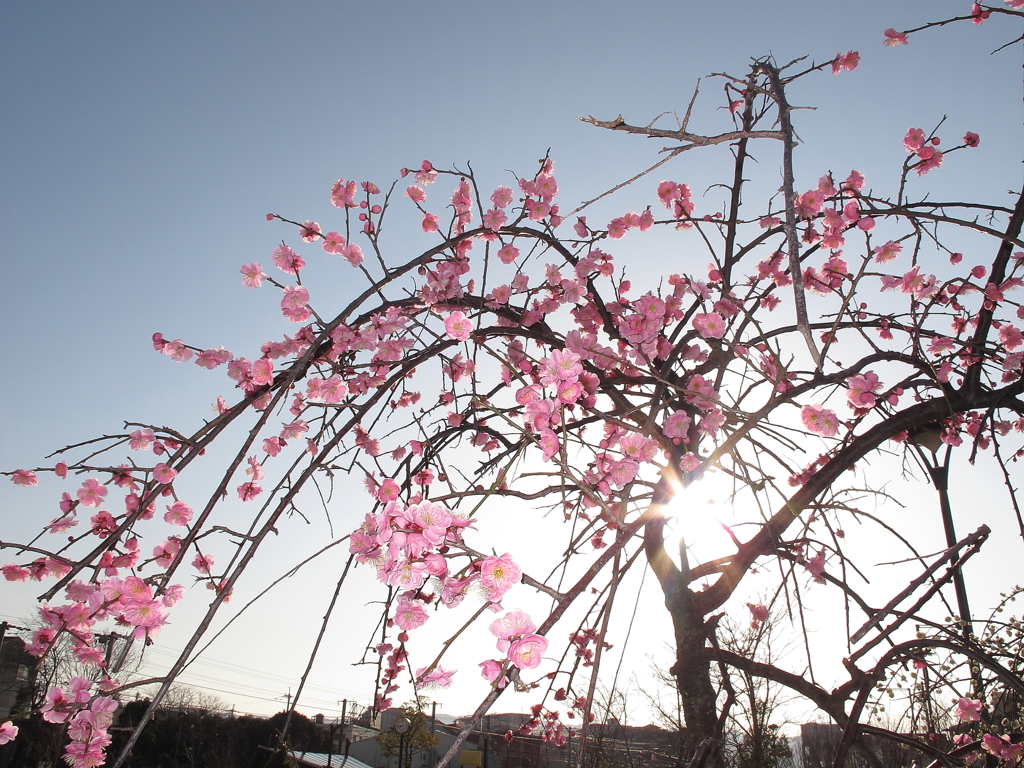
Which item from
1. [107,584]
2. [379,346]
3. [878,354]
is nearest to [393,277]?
[379,346]

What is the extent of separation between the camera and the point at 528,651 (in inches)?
40.5

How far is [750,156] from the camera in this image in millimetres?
2559

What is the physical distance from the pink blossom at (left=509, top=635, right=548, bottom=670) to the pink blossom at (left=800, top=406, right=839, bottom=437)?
1675mm

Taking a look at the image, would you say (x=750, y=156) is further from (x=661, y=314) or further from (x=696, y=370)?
(x=696, y=370)


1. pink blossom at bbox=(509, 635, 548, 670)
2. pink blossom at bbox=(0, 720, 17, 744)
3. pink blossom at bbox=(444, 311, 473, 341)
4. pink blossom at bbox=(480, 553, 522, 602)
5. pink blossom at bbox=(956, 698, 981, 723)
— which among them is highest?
pink blossom at bbox=(444, 311, 473, 341)

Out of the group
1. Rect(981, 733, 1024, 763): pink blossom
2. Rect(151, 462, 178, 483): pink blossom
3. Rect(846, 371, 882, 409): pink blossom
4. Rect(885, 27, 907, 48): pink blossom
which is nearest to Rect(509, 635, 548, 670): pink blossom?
Rect(151, 462, 178, 483): pink blossom

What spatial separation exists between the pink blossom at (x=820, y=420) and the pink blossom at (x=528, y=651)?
168 cm

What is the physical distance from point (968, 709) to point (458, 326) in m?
3.25

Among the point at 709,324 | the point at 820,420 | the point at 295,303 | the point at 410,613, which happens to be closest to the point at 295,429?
the point at 295,303

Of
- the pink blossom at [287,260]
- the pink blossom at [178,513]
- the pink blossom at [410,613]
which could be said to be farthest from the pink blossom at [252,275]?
the pink blossom at [410,613]

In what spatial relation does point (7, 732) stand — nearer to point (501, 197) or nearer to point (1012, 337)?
point (501, 197)

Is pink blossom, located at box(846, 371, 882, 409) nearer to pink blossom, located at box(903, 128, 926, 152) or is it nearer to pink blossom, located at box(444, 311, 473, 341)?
pink blossom, located at box(903, 128, 926, 152)

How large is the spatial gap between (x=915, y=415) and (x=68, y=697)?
3.12 m

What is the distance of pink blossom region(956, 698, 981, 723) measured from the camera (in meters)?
2.83
